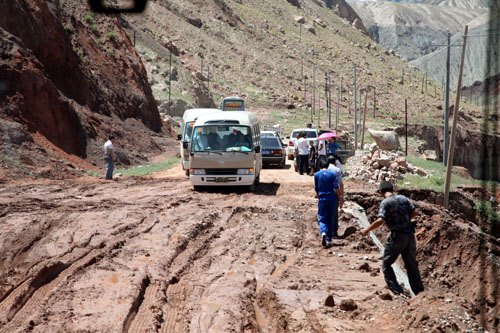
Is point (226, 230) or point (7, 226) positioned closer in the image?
point (7, 226)

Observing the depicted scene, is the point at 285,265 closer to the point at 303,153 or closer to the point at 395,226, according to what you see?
the point at 395,226

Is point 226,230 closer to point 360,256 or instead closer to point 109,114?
point 360,256

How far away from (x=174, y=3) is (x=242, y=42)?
1518 cm

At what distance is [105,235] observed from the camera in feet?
33.0

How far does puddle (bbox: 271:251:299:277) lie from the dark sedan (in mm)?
15626

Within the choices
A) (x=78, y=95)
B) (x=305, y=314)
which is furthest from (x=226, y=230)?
(x=78, y=95)

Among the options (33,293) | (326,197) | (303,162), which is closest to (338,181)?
(326,197)

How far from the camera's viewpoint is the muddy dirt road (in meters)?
6.27

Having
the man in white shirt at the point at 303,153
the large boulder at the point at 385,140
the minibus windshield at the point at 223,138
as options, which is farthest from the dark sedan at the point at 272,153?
the large boulder at the point at 385,140

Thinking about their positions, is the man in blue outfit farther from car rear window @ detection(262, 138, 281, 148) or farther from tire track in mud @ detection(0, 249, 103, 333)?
A: car rear window @ detection(262, 138, 281, 148)

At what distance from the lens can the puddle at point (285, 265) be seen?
8.80 meters

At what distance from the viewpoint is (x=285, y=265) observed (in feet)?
30.8

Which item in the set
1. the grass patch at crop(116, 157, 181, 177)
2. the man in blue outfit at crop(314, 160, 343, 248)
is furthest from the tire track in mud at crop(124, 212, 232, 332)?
the grass patch at crop(116, 157, 181, 177)

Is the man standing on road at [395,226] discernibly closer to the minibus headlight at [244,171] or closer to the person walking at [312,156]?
the minibus headlight at [244,171]
